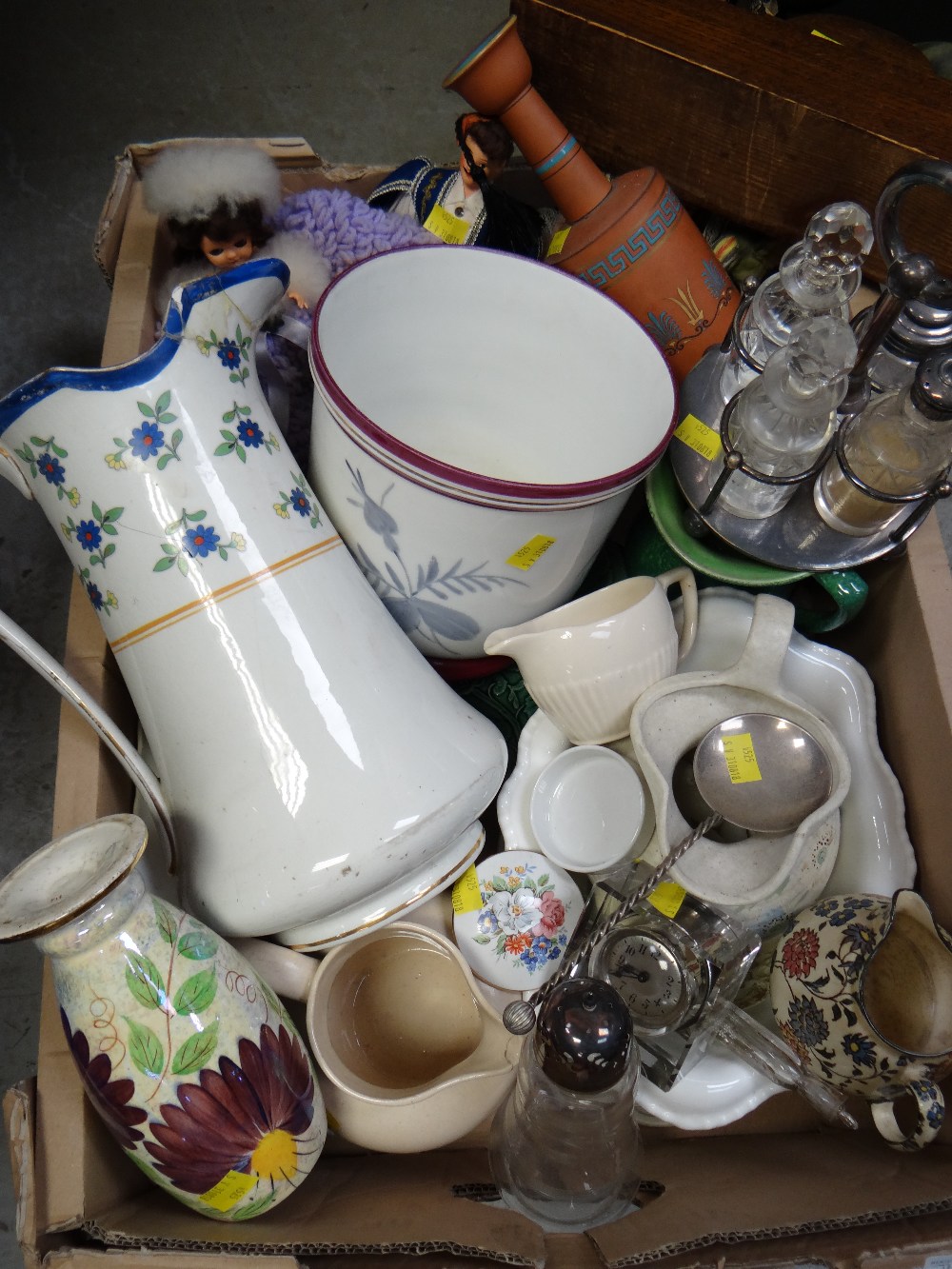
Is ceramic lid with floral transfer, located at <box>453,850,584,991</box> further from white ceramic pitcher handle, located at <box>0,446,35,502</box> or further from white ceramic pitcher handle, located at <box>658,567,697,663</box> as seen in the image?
white ceramic pitcher handle, located at <box>0,446,35,502</box>

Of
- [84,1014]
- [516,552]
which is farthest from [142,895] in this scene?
[516,552]

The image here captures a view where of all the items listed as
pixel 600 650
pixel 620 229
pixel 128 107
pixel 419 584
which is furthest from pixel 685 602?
pixel 128 107

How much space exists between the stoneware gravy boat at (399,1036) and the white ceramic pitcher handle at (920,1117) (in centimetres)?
24

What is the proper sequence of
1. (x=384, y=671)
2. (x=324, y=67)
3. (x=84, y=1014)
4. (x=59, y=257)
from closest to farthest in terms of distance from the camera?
(x=84, y=1014), (x=384, y=671), (x=59, y=257), (x=324, y=67)

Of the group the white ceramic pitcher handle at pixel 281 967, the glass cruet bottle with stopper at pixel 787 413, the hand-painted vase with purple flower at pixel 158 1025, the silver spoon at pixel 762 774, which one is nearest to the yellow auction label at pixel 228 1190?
the hand-painted vase with purple flower at pixel 158 1025

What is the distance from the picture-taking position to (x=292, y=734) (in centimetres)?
62

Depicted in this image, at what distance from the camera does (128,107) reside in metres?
1.40

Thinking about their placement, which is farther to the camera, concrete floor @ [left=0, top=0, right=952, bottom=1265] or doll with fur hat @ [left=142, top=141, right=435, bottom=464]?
concrete floor @ [left=0, top=0, right=952, bottom=1265]

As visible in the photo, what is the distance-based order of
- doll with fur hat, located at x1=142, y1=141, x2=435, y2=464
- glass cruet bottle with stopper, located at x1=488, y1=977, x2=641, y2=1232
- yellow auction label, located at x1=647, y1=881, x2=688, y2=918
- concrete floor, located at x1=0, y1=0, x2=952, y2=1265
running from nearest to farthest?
glass cruet bottle with stopper, located at x1=488, y1=977, x2=641, y2=1232 → yellow auction label, located at x1=647, y1=881, x2=688, y2=918 → doll with fur hat, located at x1=142, y1=141, x2=435, y2=464 → concrete floor, located at x1=0, y1=0, x2=952, y2=1265

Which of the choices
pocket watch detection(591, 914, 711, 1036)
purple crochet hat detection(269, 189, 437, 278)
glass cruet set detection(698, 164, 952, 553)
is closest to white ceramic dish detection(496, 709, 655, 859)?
pocket watch detection(591, 914, 711, 1036)

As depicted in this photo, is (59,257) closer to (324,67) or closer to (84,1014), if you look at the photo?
(324,67)

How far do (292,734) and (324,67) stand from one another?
1255 mm

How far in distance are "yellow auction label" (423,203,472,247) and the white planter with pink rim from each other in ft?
0.41

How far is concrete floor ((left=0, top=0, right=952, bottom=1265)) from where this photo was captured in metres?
1.23
